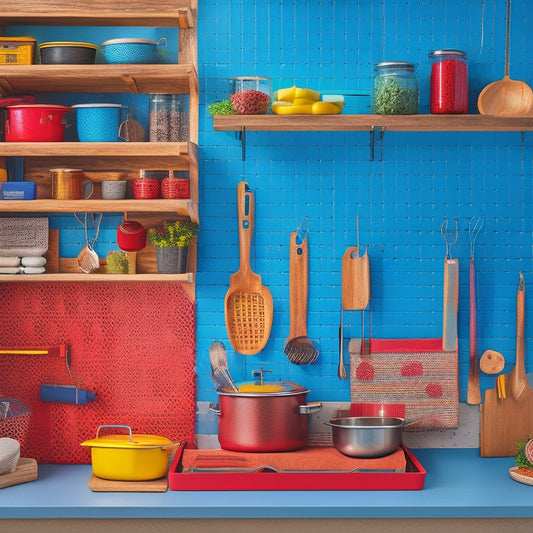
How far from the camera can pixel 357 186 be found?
9.39 feet

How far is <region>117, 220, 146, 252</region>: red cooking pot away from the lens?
9.02ft

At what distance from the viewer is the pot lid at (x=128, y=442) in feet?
8.23

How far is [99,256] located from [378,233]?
3.18ft

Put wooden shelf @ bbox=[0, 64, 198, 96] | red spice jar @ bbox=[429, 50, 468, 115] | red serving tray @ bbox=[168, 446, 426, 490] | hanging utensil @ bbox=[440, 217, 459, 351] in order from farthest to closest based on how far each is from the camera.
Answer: hanging utensil @ bbox=[440, 217, 459, 351]
red spice jar @ bbox=[429, 50, 468, 115]
wooden shelf @ bbox=[0, 64, 198, 96]
red serving tray @ bbox=[168, 446, 426, 490]

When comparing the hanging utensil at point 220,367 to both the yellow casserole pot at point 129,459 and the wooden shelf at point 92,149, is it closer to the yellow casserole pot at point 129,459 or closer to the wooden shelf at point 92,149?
the yellow casserole pot at point 129,459

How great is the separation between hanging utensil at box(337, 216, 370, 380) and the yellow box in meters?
1.23

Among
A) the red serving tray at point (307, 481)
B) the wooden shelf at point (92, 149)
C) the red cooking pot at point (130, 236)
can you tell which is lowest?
the red serving tray at point (307, 481)

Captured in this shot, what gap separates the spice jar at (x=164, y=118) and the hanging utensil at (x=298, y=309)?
0.53 m

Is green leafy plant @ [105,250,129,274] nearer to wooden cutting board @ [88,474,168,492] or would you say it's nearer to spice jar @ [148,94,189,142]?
spice jar @ [148,94,189,142]

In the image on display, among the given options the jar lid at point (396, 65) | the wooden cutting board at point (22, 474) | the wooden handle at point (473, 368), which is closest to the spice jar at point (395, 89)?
the jar lid at point (396, 65)

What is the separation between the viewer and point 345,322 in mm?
2863

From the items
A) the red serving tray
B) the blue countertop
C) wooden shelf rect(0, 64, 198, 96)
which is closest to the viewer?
the blue countertop

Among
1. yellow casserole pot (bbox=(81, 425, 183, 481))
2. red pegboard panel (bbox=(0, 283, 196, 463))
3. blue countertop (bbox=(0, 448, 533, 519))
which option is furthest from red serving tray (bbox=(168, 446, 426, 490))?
red pegboard panel (bbox=(0, 283, 196, 463))

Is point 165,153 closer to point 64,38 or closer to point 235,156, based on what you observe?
point 235,156
